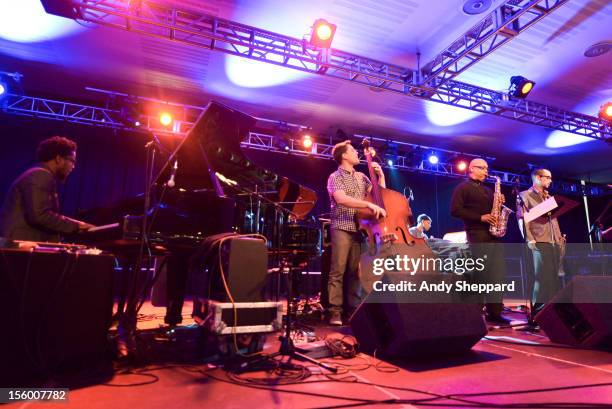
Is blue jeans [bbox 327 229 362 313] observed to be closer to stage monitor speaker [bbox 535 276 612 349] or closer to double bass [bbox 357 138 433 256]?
double bass [bbox 357 138 433 256]

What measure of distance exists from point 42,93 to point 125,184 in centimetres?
250

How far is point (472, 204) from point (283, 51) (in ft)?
12.2

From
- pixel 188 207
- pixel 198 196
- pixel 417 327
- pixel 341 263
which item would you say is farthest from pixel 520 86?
pixel 188 207

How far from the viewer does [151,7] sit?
5.10m

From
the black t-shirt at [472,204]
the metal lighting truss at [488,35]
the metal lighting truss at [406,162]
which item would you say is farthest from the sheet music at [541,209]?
the metal lighting truss at [406,162]

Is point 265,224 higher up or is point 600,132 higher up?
point 600,132

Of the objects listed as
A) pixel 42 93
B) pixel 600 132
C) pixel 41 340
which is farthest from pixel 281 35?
pixel 600 132

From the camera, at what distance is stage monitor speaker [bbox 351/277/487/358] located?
2355mm

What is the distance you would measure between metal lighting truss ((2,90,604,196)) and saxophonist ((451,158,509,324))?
5.11 metres

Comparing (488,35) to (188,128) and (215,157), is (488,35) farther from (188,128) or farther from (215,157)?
(188,128)

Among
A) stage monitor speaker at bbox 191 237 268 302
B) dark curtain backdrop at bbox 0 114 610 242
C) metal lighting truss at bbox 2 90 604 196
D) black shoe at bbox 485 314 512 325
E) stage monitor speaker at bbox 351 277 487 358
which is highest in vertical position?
metal lighting truss at bbox 2 90 604 196

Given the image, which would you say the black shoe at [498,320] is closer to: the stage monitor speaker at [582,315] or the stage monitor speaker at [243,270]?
the stage monitor speaker at [582,315]

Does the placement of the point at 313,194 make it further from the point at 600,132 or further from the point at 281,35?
the point at 600,132

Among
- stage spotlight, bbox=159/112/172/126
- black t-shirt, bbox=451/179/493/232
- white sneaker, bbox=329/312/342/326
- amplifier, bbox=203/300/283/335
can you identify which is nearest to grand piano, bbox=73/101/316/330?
amplifier, bbox=203/300/283/335
